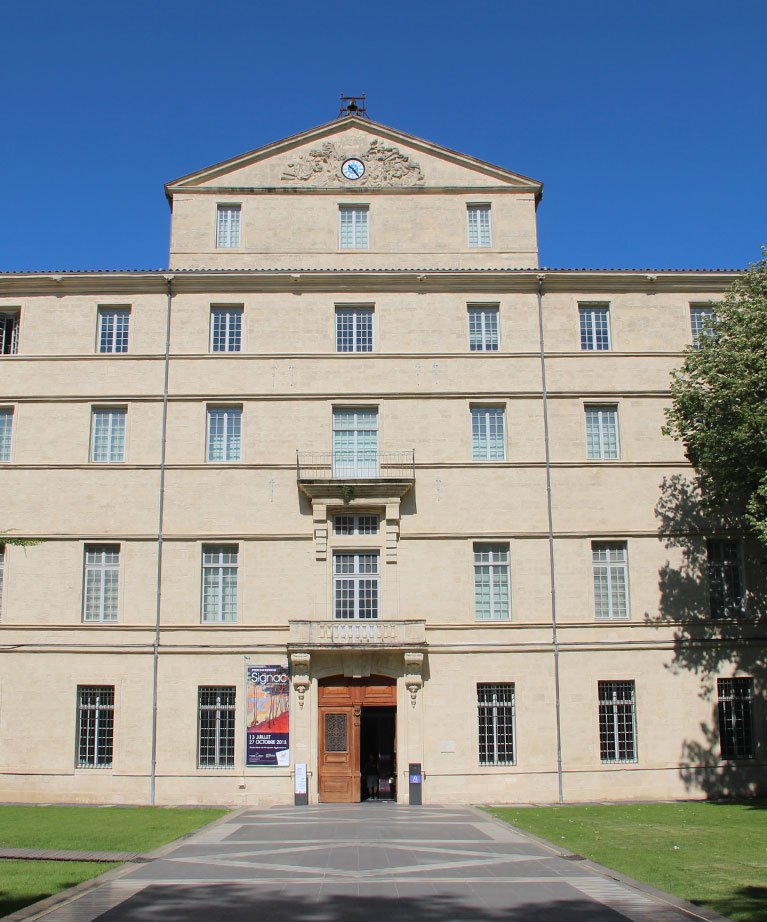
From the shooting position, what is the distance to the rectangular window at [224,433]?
105 ft

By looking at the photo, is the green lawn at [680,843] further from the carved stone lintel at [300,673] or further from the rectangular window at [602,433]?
the rectangular window at [602,433]

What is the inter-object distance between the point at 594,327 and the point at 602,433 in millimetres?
3749

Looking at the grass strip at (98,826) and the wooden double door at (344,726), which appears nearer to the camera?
the grass strip at (98,826)

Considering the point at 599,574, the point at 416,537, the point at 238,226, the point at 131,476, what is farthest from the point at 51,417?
the point at 599,574

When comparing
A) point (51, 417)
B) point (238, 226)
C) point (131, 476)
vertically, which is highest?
point (238, 226)

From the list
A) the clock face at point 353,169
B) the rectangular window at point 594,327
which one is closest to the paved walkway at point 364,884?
the rectangular window at point 594,327

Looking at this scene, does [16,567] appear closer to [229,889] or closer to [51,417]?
[51,417]

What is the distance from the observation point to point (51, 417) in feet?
105

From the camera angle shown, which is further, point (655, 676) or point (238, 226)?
point (238, 226)

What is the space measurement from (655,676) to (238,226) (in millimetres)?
20632

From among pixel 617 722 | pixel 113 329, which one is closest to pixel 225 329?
pixel 113 329

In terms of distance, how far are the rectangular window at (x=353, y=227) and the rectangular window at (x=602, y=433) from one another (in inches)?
385

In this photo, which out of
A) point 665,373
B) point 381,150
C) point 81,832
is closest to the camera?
point 81,832

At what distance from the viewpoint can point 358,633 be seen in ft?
97.9
